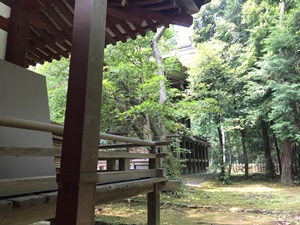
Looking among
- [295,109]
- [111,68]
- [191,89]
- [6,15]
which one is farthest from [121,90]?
[295,109]

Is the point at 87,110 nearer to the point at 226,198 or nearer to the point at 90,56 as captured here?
the point at 90,56

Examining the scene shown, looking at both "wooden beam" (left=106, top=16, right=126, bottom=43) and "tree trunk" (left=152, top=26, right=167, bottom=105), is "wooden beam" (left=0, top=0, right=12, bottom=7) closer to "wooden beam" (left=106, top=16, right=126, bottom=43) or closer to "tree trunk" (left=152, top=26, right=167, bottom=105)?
"wooden beam" (left=106, top=16, right=126, bottom=43)

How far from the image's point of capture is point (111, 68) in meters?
8.36

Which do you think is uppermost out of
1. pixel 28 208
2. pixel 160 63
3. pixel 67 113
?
pixel 160 63

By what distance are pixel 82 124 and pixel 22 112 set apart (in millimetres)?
2073

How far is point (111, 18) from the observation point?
317 cm

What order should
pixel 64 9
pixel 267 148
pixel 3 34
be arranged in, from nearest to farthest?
pixel 64 9 < pixel 3 34 < pixel 267 148

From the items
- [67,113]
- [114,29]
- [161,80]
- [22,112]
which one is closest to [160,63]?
[161,80]

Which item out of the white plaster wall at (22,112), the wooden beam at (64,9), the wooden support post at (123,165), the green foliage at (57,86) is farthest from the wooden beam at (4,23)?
the green foliage at (57,86)

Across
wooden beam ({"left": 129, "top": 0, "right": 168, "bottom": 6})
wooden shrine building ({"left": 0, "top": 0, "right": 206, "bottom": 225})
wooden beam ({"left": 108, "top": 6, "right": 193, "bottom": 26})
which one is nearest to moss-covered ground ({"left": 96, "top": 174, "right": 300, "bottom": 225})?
wooden shrine building ({"left": 0, "top": 0, "right": 206, "bottom": 225})

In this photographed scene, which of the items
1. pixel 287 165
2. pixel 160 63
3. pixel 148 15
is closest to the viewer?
pixel 148 15

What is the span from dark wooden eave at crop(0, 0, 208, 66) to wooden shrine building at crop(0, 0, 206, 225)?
0.03 ft

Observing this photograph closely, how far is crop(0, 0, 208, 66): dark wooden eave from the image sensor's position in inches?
106

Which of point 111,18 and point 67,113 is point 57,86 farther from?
point 67,113
